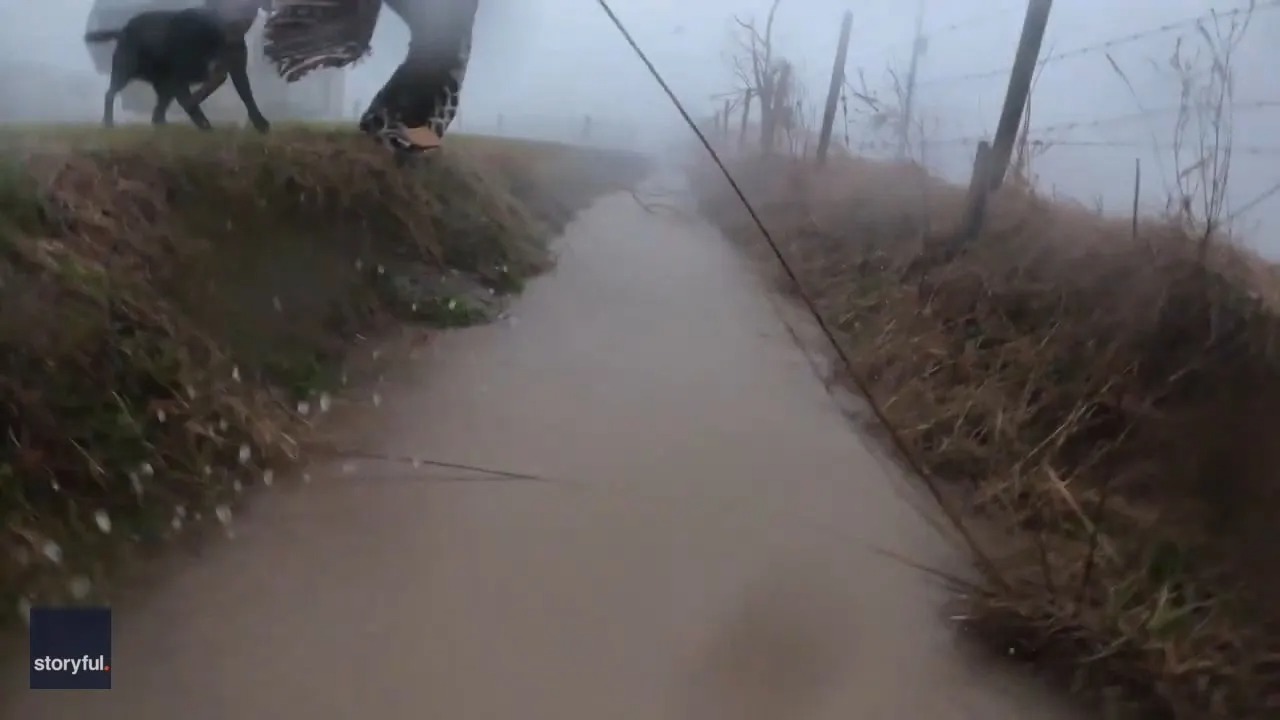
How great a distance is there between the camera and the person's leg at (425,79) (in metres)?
1.09

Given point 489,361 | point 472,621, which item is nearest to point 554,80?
point 489,361

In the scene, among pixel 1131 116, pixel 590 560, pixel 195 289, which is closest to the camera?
pixel 590 560

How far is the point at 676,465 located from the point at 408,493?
0.83 feet

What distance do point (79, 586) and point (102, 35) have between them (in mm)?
566

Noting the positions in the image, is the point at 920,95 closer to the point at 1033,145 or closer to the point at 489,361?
the point at 1033,145

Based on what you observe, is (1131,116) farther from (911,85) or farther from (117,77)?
(117,77)

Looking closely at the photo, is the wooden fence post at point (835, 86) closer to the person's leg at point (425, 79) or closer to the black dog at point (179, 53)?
the person's leg at point (425, 79)

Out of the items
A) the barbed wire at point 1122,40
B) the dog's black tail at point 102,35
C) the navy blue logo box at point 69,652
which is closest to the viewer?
the navy blue logo box at point 69,652

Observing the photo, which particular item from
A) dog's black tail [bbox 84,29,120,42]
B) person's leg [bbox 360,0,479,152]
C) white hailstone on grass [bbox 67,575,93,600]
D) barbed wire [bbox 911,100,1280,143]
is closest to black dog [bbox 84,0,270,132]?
dog's black tail [bbox 84,29,120,42]

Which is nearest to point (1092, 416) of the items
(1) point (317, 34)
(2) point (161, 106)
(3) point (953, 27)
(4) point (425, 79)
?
(3) point (953, 27)

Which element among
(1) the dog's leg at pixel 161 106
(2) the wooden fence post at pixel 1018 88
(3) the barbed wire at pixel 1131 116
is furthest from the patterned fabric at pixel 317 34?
(3) the barbed wire at pixel 1131 116

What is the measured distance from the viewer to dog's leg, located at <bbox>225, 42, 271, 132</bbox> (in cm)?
107

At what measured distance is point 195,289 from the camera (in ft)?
3.28

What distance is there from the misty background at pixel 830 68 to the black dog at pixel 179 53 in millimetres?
30
